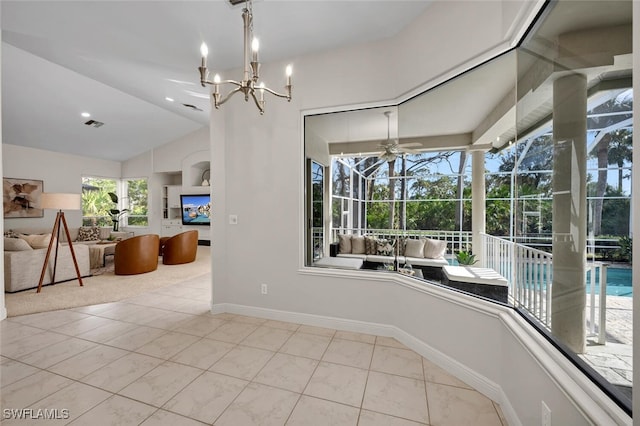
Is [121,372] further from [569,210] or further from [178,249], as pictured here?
Result: [178,249]

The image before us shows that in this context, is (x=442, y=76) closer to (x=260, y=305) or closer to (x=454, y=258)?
(x=454, y=258)

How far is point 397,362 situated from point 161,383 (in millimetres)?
1817

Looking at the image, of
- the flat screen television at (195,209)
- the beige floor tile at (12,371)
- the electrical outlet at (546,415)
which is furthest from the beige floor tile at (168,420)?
the flat screen television at (195,209)

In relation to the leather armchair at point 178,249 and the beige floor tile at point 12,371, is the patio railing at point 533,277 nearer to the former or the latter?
the beige floor tile at point 12,371

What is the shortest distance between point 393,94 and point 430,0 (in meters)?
0.72

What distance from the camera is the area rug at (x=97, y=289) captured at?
338cm

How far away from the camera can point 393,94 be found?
2508 millimetres

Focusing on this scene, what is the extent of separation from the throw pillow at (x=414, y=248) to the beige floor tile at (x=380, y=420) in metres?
1.31

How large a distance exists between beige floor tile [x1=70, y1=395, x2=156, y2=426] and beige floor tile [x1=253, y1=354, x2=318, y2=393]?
0.70 m

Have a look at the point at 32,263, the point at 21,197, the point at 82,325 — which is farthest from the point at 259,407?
the point at 21,197

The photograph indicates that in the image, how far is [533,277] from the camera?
1.55 meters

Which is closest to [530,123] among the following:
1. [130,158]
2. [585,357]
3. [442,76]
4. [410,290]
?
[442,76]

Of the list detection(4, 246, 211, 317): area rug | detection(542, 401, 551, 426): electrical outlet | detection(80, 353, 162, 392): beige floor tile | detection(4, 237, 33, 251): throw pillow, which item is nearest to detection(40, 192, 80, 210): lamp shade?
detection(4, 237, 33, 251): throw pillow

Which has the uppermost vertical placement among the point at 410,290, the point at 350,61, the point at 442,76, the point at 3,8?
the point at 3,8
